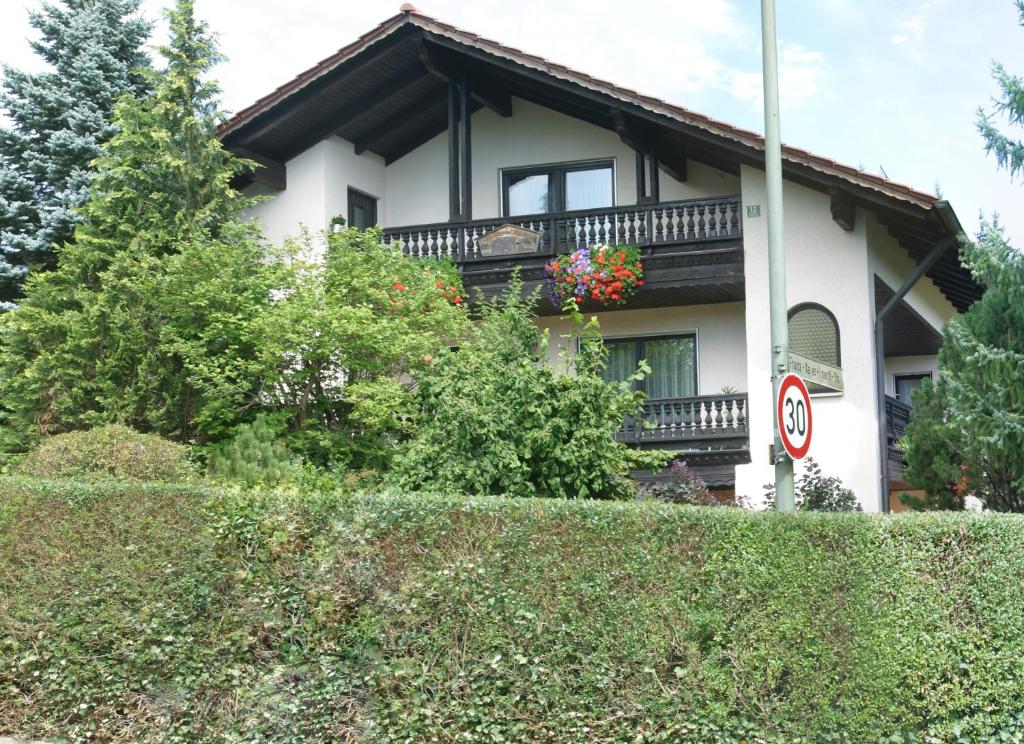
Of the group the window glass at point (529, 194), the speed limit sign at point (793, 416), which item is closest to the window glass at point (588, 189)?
the window glass at point (529, 194)

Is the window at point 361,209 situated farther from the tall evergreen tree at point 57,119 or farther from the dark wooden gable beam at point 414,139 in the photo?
the tall evergreen tree at point 57,119

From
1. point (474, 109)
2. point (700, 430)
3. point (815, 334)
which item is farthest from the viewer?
point (474, 109)

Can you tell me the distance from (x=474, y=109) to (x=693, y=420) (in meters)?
7.70

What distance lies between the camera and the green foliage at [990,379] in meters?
12.7

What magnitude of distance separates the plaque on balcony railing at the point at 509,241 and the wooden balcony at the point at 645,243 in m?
0.08

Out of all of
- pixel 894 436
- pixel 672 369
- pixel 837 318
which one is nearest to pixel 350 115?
pixel 672 369

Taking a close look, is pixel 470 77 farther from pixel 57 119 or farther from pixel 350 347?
pixel 57 119

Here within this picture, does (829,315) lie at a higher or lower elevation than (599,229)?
lower

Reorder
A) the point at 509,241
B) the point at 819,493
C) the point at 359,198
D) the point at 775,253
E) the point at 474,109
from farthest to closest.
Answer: the point at 474,109, the point at 359,198, the point at 509,241, the point at 819,493, the point at 775,253

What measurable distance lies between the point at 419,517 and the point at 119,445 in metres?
4.93

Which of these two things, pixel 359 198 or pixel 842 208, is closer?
pixel 842 208

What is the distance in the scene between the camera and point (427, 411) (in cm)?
1246

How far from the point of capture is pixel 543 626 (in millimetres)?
8758

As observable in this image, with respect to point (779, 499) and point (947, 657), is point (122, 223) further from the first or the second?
point (947, 657)
